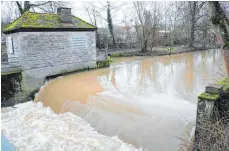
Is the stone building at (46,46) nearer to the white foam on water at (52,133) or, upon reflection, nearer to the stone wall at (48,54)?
the stone wall at (48,54)

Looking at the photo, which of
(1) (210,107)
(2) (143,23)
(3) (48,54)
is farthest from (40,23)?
(2) (143,23)

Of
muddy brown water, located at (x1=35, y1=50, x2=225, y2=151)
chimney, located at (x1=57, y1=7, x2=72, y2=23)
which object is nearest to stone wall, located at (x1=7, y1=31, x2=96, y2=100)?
muddy brown water, located at (x1=35, y1=50, x2=225, y2=151)

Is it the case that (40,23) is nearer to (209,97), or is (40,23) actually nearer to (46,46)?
(46,46)

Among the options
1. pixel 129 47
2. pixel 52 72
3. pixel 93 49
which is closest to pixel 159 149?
pixel 52 72

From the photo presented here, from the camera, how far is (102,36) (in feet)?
81.9

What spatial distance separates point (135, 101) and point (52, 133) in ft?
9.83

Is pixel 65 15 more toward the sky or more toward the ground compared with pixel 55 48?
more toward the sky

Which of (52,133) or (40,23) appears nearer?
(52,133)

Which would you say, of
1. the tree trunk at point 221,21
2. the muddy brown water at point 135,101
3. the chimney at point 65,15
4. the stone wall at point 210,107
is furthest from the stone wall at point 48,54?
the tree trunk at point 221,21

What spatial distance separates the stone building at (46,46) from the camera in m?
10.4

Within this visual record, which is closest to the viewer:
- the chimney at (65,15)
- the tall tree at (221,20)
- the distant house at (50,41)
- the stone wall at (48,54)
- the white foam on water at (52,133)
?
the tall tree at (221,20)

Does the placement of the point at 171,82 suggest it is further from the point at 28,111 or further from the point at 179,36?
the point at 179,36

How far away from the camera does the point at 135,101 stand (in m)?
7.80

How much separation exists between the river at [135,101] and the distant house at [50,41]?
1104 millimetres
